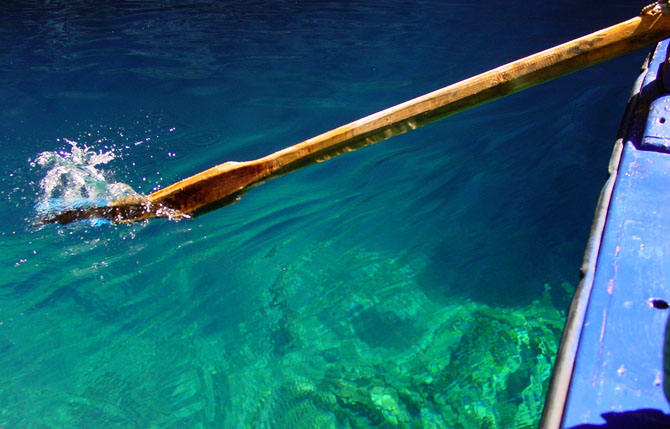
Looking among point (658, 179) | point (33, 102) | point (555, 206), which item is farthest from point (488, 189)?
point (33, 102)

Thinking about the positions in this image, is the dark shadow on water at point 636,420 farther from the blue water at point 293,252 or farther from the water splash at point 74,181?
the water splash at point 74,181

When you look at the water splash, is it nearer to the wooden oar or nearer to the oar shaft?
the wooden oar

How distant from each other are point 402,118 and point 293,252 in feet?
4.15

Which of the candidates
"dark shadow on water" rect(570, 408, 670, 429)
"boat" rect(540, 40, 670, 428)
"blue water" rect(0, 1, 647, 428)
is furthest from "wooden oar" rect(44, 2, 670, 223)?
"dark shadow on water" rect(570, 408, 670, 429)

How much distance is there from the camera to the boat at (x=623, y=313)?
3.78 feet

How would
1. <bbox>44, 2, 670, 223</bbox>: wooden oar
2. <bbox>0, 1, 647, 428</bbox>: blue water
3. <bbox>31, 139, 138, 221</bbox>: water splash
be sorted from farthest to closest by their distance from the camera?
<bbox>31, 139, 138, 221</bbox>: water splash < <bbox>0, 1, 647, 428</bbox>: blue water < <bbox>44, 2, 670, 223</bbox>: wooden oar

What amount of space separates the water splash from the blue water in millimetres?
19

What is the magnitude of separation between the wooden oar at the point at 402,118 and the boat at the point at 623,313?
512 mm

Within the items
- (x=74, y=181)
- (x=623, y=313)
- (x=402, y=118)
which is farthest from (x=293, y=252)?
(x=623, y=313)

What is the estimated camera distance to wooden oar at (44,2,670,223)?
2.25 meters

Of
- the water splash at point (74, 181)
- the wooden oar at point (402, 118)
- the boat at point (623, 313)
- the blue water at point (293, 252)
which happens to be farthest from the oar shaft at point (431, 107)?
the water splash at point (74, 181)

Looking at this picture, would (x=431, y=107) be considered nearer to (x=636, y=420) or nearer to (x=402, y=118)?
(x=402, y=118)

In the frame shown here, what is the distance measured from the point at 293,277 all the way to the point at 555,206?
1743mm

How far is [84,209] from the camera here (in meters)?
2.80
